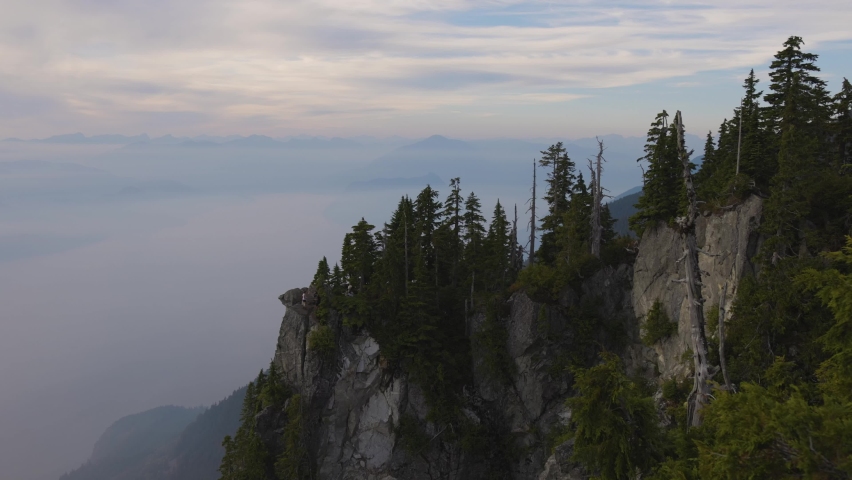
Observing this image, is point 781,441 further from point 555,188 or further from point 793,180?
point 555,188

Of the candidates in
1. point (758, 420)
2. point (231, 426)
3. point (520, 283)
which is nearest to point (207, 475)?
point (231, 426)

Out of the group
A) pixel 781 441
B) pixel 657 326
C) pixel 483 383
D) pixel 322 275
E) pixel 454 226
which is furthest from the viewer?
pixel 454 226

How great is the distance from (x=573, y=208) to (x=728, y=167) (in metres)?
11.7

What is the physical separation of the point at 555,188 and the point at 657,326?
17701 millimetres

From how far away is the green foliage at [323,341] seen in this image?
142 ft

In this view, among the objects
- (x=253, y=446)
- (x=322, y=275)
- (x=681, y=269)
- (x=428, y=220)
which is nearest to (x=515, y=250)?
(x=428, y=220)

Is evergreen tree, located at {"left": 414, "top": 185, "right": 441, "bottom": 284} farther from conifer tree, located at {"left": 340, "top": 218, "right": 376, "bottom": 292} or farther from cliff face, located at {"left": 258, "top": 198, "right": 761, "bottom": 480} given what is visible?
cliff face, located at {"left": 258, "top": 198, "right": 761, "bottom": 480}

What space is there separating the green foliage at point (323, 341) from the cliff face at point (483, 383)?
0.49 metres

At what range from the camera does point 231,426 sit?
16262cm

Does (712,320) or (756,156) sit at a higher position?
(756,156)

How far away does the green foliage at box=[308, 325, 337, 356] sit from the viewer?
43.2 metres

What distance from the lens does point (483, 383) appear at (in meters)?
43.0

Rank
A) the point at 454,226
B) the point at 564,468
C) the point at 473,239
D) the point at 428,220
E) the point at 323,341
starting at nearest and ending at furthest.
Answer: the point at 564,468
the point at 323,341
the point at 473,239
the point at 428,220
the point at 454,226

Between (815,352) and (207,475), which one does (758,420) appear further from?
(207,475)
